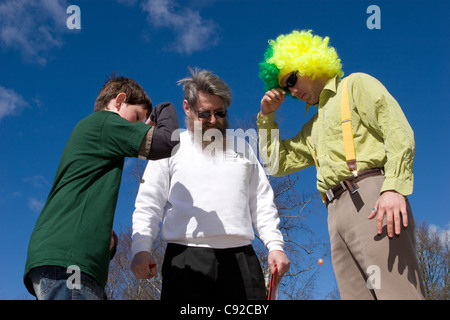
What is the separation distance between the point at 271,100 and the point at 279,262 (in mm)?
1456

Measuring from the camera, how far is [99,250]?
2166 millimetres

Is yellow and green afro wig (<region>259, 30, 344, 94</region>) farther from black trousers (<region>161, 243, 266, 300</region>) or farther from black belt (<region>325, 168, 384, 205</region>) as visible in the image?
black trousers (<region>161, 243, 266, 300</region>)

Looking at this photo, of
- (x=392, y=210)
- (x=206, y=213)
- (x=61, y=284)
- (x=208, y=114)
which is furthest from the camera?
(x=208, y=114)

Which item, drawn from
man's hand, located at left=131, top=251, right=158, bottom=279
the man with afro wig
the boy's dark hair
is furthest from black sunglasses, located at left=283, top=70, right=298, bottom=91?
man's hand, located at left=131, top=251, right=158, bottom=279

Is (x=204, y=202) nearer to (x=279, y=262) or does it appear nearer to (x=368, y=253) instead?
(x=279, y=262)

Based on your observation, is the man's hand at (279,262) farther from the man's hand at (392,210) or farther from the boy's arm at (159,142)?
the boy's arm at (159,142)

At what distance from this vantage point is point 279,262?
2922 millimetres

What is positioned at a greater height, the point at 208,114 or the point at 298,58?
the point at 298,58

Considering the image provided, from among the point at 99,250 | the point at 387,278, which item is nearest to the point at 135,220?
the point at 99,250

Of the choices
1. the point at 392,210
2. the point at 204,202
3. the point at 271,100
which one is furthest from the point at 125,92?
the point at 392,210

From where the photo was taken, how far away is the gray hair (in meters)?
3.33

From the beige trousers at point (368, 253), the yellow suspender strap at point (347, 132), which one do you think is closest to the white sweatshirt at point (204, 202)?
the beige trousers at point (368, 253)

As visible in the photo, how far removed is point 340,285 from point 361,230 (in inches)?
19.4

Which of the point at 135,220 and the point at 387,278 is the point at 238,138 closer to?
the point at 135,220
